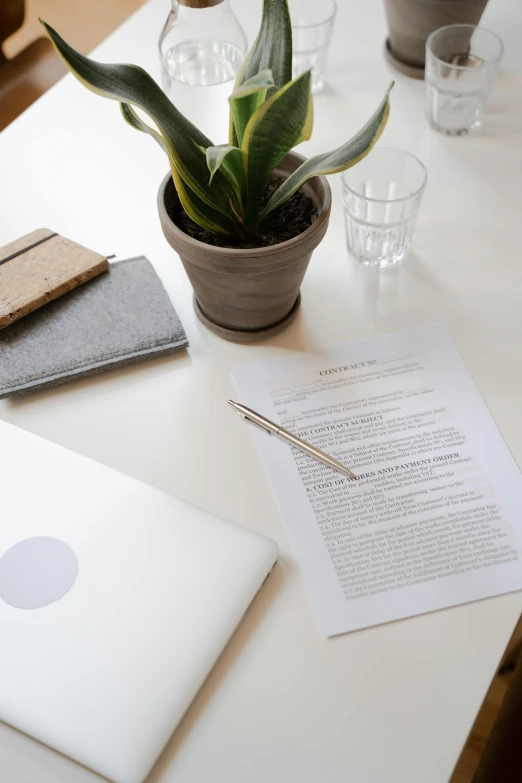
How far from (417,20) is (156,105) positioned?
0.54 meters

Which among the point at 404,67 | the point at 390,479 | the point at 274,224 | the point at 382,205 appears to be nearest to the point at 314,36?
the point at 404,67

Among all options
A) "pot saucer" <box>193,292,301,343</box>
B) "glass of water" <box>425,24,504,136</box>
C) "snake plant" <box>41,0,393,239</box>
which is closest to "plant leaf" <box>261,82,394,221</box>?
"snake plant" <box>41,0,393,239</box>

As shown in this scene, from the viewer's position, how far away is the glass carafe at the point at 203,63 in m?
0.97

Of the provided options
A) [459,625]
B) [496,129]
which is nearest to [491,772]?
[459,625]

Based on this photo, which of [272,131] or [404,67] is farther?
[404,67]

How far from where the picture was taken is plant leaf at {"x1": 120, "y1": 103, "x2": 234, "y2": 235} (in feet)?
2.12

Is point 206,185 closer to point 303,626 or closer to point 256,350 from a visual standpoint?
point 256,350

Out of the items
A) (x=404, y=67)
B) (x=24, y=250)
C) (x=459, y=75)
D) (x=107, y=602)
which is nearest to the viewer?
(x=107, y=602)

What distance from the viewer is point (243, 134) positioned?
66 centimetres

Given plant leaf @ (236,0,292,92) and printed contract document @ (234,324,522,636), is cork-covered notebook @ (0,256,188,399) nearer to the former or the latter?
printed contract document @ (234,324,522,636)

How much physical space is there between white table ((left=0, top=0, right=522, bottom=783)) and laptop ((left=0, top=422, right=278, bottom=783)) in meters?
0.03

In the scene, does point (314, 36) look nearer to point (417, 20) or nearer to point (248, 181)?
point (417, 20)

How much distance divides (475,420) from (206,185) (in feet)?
1.13

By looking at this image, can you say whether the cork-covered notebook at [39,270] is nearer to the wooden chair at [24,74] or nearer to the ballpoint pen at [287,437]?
the ballpoint pen at [287,437]
